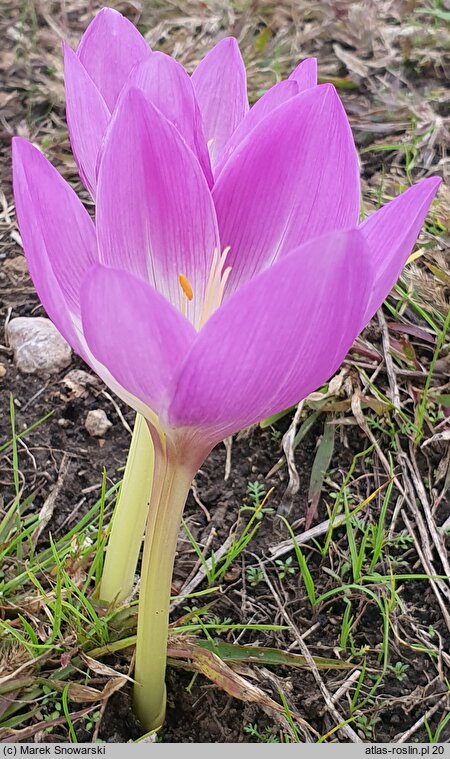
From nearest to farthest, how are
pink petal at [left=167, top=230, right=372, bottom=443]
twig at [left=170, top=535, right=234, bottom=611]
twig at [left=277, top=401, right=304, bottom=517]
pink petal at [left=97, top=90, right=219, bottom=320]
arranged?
pink petal at [left=167, top=230, right=372, bottom=443] < pink petal at [left=97, top=90, right=219, bottom=320] < twig at [left=170, top=535, right=234, bottom=611] < twig at [left=277, top=401, right=304, bottom=517]

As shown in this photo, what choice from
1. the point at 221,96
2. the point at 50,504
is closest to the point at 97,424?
the point at 50,504

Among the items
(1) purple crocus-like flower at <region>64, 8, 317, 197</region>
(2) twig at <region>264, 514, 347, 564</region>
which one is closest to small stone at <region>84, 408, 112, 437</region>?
Answer: (2) twig at <region>264, 514, 347, 564</region>

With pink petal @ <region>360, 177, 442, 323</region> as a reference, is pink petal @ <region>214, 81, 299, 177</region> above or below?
above

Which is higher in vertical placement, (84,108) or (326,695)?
(84,108)

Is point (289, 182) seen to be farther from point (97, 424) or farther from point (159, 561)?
point (97, 424)

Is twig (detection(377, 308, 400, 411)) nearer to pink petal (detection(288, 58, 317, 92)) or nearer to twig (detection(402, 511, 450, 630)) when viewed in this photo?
twig (detection(402, 511, 450, 630))

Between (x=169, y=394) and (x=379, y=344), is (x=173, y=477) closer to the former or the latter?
(x=169, y=394)

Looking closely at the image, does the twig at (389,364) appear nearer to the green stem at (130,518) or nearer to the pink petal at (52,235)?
the green stem at (130,518)

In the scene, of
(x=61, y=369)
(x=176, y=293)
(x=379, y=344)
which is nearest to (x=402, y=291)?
(x=379, y=344)
